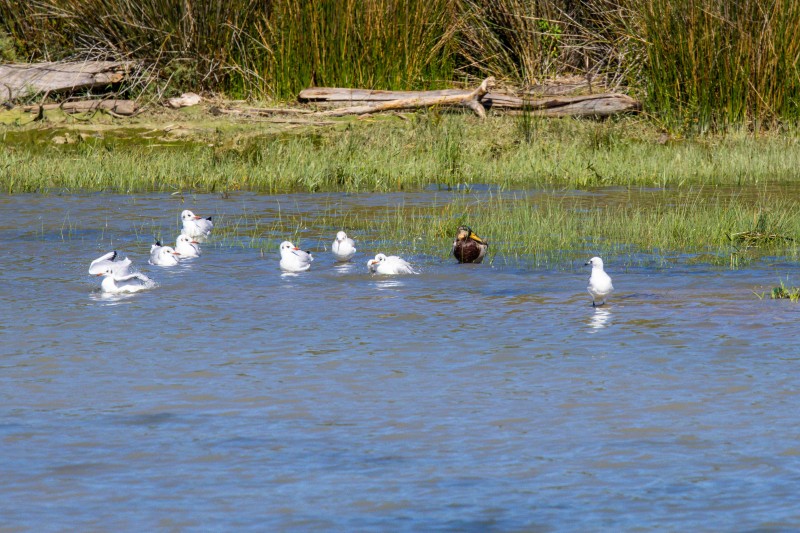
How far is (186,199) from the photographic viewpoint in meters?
15.4

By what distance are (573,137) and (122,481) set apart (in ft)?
47.3

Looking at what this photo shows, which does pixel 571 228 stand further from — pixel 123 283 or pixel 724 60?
pixel 724 60

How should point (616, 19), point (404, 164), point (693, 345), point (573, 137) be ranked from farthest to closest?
point (616, 19) < point (573, 137) < point (404, 164) < point (693, 345)

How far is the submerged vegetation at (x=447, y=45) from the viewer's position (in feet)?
61.6

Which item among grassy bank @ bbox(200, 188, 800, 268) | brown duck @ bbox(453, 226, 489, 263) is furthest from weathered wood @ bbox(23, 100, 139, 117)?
brown duck @ bbox(453, 226, 489, 263)

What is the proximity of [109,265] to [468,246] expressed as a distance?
287 cm

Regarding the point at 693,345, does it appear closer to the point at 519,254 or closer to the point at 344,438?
the point at 344,438

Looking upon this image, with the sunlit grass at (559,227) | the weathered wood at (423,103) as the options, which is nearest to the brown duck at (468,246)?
the sunlit grass at (559,227)

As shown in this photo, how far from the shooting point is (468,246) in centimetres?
1046

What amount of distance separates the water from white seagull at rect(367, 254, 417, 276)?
129mm

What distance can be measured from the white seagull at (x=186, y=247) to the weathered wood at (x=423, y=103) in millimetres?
8843

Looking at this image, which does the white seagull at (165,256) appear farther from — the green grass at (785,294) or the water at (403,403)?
the green grass at (785,294)

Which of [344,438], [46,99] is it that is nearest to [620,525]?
[344,438]

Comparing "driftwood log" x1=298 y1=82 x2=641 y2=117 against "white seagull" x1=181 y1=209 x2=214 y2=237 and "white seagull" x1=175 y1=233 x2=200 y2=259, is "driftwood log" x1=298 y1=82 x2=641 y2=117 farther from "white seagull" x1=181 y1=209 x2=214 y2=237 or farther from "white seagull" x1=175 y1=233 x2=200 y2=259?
"white seagull" x1=175 y1=233 x2=200 y2=259
